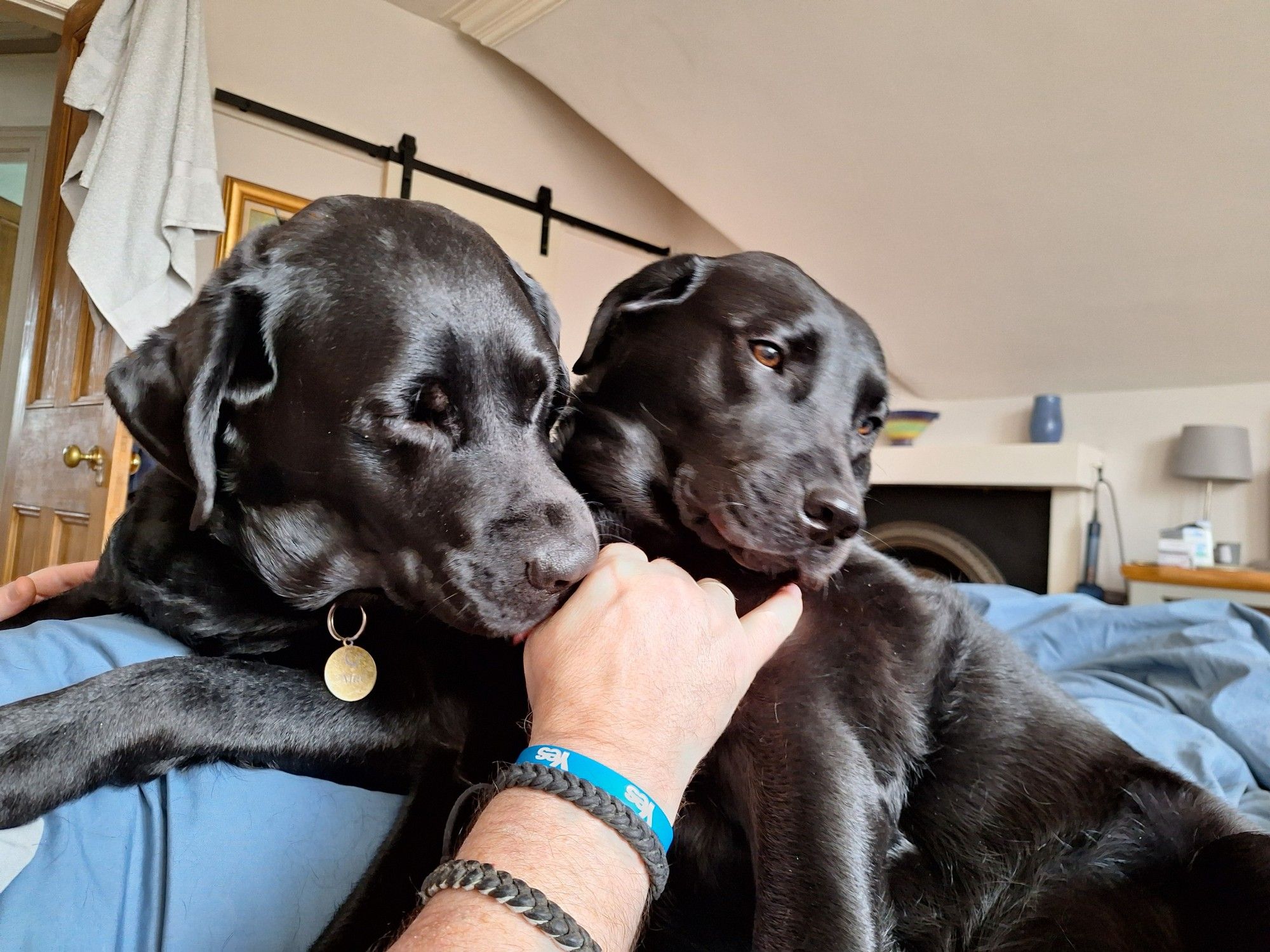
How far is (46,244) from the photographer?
9.57 feet

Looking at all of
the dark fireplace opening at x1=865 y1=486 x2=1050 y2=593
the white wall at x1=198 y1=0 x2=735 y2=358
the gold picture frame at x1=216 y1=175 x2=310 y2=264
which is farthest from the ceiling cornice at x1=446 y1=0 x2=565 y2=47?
the dark fireplace opening at x1=865 y1=486 x2=1050 y2=593

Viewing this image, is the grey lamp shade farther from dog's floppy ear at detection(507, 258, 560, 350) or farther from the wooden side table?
dog's floppy ear at detection(507, 258, 560, 350)

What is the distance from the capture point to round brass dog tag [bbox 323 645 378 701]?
0.90 m

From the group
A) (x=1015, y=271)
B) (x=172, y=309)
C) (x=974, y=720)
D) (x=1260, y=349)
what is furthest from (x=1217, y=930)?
(x=1260, y=349)

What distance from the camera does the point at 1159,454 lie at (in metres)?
4.33

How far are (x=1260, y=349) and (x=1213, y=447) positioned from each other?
0.53m

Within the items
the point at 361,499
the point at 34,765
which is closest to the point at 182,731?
the point at 34,765

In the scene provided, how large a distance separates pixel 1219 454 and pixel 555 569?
4272 mm

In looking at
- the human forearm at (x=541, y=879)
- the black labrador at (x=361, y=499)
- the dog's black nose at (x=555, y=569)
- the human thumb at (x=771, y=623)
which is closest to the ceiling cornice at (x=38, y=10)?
the black labrador at (x=361, y=499)

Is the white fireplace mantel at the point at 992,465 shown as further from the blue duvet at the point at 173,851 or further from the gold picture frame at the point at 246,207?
the blue duvet at the point at 173,851

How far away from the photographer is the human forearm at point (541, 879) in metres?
0.53

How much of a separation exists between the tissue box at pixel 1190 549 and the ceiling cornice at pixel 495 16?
4.16 m

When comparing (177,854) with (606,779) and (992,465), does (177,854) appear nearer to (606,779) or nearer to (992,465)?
(606,779)

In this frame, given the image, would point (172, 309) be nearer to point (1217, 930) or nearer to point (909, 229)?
point (1217, 930)
